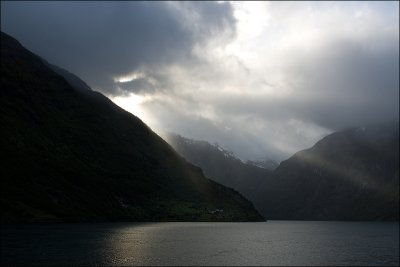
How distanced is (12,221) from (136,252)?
366 feet

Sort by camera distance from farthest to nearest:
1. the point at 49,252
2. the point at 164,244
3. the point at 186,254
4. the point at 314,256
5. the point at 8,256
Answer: the point at 164,244 < the point at 314,256 < the point at 186,254 < the point at 49,252 < the point at 8,256

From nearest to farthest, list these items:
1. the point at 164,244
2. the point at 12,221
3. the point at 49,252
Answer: the point at 49,252 < the point at 164,244 < the point at 12,221

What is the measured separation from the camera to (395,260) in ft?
379

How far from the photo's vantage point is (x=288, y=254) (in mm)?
121188

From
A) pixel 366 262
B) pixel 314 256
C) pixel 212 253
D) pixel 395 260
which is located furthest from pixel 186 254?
pixel 395 260

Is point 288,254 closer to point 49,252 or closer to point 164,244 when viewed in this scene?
point 164,244

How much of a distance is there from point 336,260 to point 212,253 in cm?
3343

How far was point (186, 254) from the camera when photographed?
11100 cm

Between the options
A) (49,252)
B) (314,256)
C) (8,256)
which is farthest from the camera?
(314,256)

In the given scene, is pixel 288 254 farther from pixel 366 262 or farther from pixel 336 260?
pixel 366 262

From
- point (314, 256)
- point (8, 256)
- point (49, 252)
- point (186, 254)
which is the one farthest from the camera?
point (314, 256)

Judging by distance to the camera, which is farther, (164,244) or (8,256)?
(164,244)

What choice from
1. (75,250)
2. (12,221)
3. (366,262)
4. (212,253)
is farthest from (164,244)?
(12,221)

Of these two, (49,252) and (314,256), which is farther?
(314,256)
